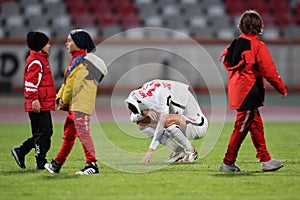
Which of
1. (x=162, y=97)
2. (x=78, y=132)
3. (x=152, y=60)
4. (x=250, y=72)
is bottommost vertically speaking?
(x=152, y=60)

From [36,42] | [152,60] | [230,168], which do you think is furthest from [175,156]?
[152,60]

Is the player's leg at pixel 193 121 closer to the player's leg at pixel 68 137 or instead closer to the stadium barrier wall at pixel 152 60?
the player's leg at pixel 68 137

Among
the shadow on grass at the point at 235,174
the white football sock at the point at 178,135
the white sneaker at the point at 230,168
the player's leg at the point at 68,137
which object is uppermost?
the player's leg at the point at 68,137

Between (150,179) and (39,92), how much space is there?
1.65 m

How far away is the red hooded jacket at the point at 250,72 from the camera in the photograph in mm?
8305

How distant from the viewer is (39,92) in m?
8.76

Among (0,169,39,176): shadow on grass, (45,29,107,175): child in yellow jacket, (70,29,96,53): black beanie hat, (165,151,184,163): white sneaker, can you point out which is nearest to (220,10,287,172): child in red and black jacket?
(165,151,184,163): white sneaker

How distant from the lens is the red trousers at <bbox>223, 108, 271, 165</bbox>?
8.42 m

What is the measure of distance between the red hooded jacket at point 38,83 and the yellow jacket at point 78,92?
2.23 ft

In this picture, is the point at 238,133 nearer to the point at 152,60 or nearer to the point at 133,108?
the point at 133,108

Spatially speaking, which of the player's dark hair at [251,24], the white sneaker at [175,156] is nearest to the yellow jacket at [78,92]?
the player's dark hair at [251,24]

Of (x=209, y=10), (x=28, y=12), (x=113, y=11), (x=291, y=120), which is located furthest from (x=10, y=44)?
(x=291, y=120)

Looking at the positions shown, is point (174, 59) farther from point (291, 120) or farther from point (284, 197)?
point (284, 197)

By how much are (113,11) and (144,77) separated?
3173mm
